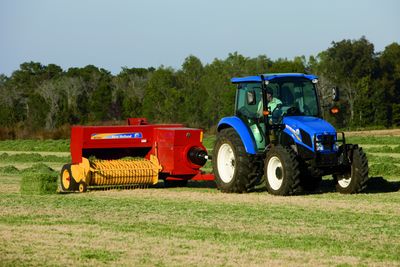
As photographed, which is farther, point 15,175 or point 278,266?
point 15,175

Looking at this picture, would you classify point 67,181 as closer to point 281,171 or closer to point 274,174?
point 274,174

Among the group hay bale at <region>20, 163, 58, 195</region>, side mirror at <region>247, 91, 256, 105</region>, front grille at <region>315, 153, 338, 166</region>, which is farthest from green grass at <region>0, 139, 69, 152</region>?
front grille at <region>315, 153, 338, 166</region>

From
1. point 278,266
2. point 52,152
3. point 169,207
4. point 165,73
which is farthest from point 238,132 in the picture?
point 165,73

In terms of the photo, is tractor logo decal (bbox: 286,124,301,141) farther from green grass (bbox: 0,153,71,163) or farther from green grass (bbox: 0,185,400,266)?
green grass (bbox: 0,153,71,163)

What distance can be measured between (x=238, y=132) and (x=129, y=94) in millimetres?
60374

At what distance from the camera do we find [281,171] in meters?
14.9

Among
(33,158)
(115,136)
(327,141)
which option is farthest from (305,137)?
(33,158)

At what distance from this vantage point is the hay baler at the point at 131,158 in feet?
54.2

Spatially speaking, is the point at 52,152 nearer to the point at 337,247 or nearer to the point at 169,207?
the point at 169,207

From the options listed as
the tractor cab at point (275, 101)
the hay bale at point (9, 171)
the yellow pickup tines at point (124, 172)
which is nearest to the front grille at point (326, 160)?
the tractor cab at point (275, 101)

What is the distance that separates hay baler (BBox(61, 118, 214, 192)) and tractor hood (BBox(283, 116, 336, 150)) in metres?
Result: 2.27

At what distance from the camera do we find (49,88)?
7225 centimetres

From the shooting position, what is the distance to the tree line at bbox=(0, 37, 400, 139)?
58500 millimetres

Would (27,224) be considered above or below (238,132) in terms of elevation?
below
